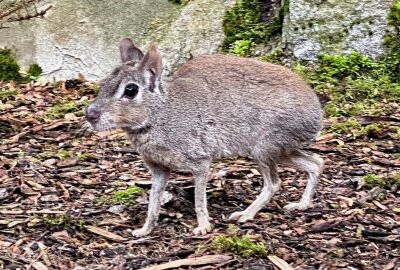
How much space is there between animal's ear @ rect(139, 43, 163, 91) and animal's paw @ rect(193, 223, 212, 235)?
1.04 metres

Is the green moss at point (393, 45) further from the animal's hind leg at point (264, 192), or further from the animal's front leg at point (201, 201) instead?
the animal's front leg at point (201, 201)

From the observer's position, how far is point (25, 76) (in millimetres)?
10211

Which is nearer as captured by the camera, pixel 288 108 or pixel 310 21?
pixel 288 108

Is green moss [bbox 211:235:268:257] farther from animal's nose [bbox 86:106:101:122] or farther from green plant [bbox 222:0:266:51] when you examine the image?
green plant [bbox 222:0:266:51]

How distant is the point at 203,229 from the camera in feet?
19.4

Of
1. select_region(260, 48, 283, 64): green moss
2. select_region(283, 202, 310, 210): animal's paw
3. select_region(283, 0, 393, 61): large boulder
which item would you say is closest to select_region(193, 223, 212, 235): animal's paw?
select_region(283, 202, 310, 210): animal's paw

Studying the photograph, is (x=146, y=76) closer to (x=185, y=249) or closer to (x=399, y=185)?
(x=185, y=249)

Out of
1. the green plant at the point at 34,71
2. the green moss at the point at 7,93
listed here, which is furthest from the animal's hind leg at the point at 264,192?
the green plant at the point at 34,71

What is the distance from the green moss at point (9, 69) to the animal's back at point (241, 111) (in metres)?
4.42

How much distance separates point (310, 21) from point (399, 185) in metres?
3.35

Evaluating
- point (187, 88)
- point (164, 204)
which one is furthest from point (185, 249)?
point (187, 88)

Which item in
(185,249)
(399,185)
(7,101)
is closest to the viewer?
(185,249)

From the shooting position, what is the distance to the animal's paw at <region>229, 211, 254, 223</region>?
20.1 ft

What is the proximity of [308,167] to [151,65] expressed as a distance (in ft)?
4.96
